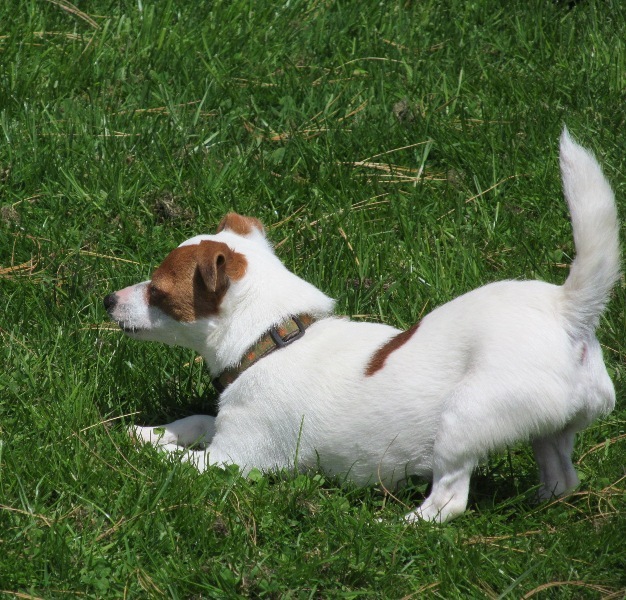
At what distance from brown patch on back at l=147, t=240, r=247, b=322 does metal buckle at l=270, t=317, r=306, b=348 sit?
0.82 ft

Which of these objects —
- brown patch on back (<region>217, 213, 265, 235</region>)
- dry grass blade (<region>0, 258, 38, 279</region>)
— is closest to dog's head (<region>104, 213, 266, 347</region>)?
brown patch on back (<region>217, 213, 265, 235</region>)

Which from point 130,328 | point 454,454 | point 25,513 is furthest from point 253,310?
point 25,513

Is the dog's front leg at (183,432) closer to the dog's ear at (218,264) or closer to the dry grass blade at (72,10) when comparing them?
the dog's ear at (218,264)

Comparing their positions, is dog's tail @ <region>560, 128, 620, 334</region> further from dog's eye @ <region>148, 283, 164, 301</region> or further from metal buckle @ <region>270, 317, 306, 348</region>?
dog's eye @ <region>148, 283, 164, 301</region>

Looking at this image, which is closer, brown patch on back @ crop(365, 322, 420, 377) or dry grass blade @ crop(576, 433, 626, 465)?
brown patch on back @ crop(365, 322, 420, 377)

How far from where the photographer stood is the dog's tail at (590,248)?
3371 mm

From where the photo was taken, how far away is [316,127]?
581 cm

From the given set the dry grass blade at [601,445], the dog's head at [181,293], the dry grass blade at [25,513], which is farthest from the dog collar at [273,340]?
the dry grass blade at [601,445]

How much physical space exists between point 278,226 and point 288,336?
1473mm

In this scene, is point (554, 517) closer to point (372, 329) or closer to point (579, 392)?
point (579, 392)

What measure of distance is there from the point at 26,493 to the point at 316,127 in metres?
3.03

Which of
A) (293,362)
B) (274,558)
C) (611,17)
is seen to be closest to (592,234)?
(293,362)

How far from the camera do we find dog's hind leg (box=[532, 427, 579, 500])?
3660 millimetres

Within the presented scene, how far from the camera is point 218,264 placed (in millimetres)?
3859
